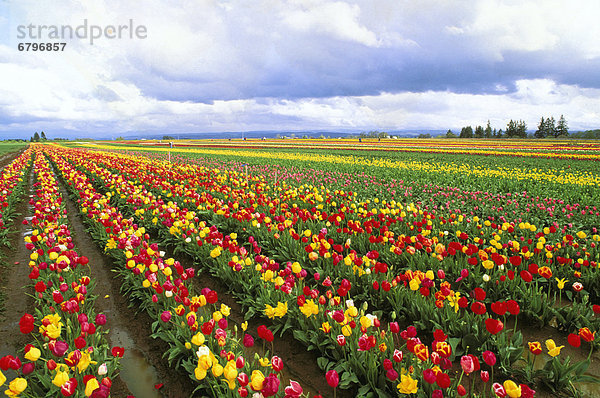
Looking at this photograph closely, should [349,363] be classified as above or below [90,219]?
below

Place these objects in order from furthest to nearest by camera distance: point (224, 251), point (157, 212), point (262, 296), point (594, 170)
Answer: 1. point (594, 170)
2. point (157, 212)
3. point (224, 251)
4. point (262, 296)

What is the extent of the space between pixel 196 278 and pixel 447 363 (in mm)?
4121

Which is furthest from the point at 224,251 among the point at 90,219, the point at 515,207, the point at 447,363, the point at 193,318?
the point at 515,207

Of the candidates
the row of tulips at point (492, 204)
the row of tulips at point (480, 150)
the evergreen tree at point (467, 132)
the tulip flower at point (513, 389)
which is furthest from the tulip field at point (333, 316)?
the evergreen tree at point (467, 132)

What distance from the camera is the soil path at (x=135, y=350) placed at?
3064 millimetres

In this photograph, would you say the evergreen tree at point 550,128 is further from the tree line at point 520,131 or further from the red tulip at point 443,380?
the red tulip at point 443,380

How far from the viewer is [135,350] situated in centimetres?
362

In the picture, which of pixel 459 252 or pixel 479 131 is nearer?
pixel 459 252

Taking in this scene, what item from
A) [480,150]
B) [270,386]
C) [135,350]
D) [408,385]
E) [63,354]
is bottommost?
[135,350]

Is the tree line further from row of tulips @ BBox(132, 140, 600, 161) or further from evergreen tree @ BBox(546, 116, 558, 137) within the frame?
row of tulips @ BBox(132, 140, 600, 161)

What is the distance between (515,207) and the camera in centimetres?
815

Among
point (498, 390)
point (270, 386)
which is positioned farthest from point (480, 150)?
point (270, 386)

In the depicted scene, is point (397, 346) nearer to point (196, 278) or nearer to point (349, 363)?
point (349, 363)

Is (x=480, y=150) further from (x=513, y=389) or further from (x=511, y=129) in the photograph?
(x=511, y=129)
